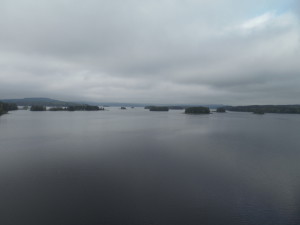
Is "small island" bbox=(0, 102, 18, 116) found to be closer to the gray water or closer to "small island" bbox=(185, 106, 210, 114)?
the gray water

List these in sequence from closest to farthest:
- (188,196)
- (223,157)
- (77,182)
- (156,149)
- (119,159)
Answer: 1. (188,196)
2. (77,182)
3. (119,159)
4. (223,157)
5. (156,149)

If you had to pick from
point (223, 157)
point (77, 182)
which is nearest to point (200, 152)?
point (223, 157)

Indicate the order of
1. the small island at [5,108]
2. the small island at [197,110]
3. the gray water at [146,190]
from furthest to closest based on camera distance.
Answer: the small island at [197,110] < the small island at [5,108] < the gray water at [146,190]

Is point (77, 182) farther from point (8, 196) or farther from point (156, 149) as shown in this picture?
point (156, 149)

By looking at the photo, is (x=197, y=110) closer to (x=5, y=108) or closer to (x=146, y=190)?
(x=5, y=108)

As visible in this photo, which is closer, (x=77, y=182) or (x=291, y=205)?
(x=291, y=205)

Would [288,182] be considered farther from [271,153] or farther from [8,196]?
[8,196]

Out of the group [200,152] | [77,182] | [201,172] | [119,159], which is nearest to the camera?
[77,182]

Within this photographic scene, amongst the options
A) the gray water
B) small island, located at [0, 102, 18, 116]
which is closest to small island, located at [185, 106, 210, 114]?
small island, located at [0, 102, 18, 116]

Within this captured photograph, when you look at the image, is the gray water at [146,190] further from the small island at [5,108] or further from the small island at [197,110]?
the small island at [197,110]

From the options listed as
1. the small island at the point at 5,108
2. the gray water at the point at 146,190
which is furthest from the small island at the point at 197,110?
the gray water at the point at 146,190

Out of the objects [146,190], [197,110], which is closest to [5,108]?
[197,110]
